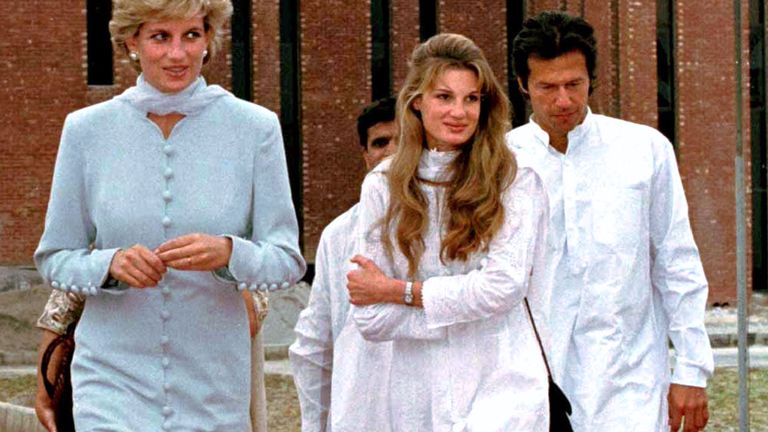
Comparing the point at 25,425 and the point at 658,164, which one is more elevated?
the point at 658,164

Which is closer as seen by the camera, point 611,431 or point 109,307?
point 109,307

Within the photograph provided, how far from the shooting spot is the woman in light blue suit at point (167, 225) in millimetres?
3834

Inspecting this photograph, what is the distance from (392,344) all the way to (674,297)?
131 cm

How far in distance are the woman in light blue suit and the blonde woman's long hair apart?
43cm

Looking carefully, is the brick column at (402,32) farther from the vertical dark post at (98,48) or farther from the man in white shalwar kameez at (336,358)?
the man in white shalwar kameez at (336,358)

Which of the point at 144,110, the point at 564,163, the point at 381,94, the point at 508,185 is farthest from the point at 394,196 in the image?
the point at 381,94

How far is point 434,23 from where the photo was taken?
36.2 metres

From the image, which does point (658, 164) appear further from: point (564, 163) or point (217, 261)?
point (217, 261)

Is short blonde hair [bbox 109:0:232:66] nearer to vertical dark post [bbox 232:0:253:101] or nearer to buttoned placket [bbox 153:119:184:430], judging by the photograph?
buttoned placket [bbox 153:119:184:430]

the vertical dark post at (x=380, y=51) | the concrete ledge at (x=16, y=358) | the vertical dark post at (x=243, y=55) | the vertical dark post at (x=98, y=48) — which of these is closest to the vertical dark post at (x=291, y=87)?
the vertical dark post at (x=243, y=55)

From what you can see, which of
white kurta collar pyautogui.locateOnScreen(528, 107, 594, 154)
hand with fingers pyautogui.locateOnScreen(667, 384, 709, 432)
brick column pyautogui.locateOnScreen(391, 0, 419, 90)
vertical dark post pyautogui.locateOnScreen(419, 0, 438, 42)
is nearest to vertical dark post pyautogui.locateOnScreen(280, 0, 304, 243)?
brick column pyautogui.locateOnScreen(391, 0, 419, 90)

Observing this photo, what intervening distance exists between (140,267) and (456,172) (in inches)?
40.0

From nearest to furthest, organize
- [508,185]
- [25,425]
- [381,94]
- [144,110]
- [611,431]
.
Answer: [144,110] → [508,185] → [611,431] → [25,425] → [381,94]

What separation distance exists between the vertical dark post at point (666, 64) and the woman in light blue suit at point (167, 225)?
29.3 metres
